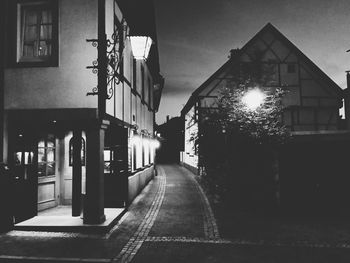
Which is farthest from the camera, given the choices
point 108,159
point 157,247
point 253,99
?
point 108,159

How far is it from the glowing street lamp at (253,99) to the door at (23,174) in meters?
6.95

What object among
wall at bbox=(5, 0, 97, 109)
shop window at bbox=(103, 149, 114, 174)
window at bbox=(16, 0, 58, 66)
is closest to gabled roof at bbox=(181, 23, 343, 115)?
shop window at bbox=(103, 149, 114, 174)

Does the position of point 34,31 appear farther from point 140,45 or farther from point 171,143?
point 171,143

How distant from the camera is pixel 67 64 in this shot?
26.3 ft

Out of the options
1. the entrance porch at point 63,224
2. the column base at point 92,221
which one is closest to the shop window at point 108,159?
the entrance porch at point 63,224

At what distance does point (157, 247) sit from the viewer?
251 inches

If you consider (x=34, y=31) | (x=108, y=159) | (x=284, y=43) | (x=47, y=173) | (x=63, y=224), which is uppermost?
(x=284, y=43)

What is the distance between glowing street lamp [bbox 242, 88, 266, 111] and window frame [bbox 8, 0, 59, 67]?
616 cm

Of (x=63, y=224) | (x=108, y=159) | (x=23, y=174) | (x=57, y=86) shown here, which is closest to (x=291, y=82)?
(x=108, y=159)

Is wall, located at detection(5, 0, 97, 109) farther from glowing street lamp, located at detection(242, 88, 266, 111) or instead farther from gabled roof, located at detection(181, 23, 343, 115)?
gabled roof, located at detection(181, 23, 343, 115)

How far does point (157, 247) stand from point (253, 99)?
5.96 metres

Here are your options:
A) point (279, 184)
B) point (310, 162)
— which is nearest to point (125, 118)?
point (279, 184)

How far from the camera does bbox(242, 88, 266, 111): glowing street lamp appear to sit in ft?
32.5

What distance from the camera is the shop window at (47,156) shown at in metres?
9.71
